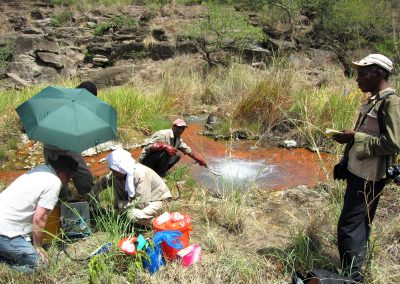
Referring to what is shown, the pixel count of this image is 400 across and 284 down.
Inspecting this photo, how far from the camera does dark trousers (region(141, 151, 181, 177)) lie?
4.95 meters

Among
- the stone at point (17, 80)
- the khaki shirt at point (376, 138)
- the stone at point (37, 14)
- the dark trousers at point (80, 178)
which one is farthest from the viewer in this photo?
the stone at point (37, 14)

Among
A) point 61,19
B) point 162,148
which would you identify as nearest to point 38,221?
point 162,148

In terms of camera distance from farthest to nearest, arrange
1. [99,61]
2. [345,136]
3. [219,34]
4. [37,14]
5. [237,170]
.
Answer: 1. [37,14]
2. [99,61]
3. [219,34]
4. [237,170]
5. [345,136]

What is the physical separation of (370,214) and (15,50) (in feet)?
53.1

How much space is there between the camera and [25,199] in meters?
3.01

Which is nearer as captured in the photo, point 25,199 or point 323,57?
point 25,199

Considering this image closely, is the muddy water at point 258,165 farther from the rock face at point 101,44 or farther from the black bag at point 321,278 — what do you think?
the rock face at point 101,44

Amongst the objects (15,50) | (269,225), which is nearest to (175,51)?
(15,50)

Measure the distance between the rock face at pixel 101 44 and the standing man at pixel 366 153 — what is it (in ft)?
30.5

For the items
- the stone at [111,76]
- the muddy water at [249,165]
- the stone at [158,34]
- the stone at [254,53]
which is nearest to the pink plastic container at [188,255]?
the muddy water at [249,165]

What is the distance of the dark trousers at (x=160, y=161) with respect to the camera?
4.95 metres

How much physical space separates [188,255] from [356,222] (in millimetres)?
1185

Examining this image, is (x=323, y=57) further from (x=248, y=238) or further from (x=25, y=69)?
(x=248, y=238)

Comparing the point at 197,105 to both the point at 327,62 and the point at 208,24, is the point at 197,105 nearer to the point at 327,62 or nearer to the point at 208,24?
the point at 208,24
